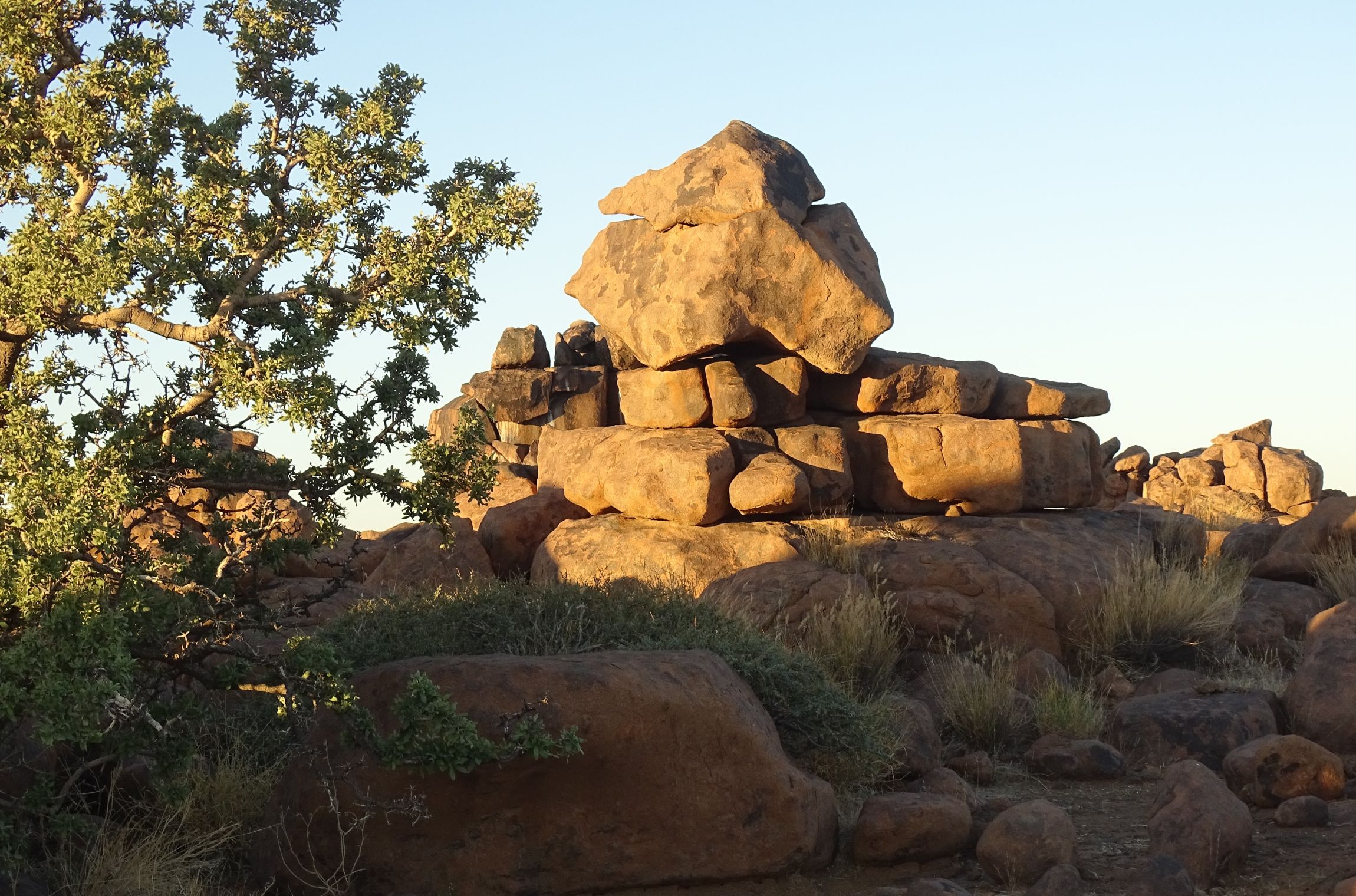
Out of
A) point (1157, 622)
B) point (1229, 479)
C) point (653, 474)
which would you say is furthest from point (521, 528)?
point (1229, 479)

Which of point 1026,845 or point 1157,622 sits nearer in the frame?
point 1026,845

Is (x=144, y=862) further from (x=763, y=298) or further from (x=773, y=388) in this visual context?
(x=773, y=388)

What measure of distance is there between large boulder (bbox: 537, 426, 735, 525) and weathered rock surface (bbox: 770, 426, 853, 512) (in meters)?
0.90

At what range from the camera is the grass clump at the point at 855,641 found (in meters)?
11.7

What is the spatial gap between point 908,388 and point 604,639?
9474 millimetres

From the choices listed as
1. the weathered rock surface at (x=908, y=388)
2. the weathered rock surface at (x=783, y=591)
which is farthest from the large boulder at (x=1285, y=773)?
the weathered rock surface at (x=908, y=388)

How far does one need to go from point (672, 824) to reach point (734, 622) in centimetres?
257

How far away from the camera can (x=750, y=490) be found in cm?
1529

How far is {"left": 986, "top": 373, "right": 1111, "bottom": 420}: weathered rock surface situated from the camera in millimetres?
17594

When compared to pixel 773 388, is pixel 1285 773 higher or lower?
lower

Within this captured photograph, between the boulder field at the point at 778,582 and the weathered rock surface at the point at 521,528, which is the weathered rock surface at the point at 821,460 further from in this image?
the weathered rock surface at the point at 521,528

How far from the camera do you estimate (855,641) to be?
11.9m

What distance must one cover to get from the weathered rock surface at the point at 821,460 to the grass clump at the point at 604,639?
6.82 m

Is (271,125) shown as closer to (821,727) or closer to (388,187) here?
(388,187)
